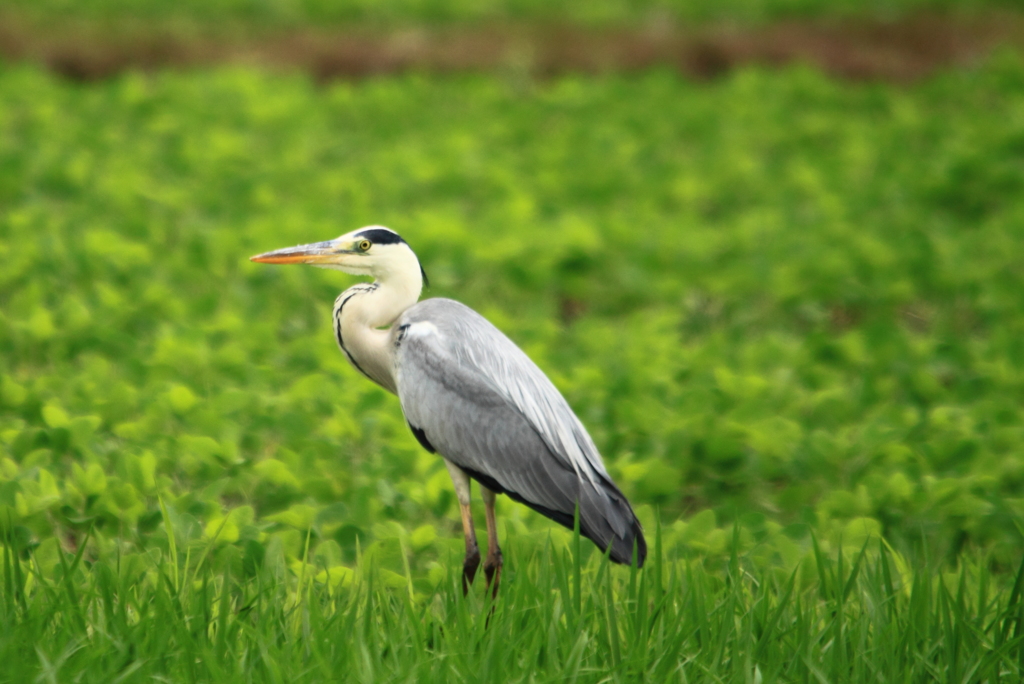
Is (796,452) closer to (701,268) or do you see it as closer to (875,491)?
(875,491)

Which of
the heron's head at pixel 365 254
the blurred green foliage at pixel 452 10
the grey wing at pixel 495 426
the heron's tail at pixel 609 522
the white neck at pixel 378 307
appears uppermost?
the blurred green foliage at pixel 452 10

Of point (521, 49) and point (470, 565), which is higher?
point (521, 49)

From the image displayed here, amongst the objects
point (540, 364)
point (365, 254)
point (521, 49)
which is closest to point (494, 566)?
point (365, 254)

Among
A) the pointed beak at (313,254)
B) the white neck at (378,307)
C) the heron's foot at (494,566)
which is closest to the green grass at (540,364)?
the heron's foot at (494,566)

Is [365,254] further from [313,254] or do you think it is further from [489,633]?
[489,633]

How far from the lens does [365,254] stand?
338cm

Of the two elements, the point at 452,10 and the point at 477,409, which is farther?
the point at 452,10

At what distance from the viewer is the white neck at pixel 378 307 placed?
11.1 feet

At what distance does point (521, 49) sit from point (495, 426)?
1056 cm

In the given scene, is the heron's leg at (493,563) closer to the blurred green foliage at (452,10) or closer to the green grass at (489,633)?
the green grass at (489,633)

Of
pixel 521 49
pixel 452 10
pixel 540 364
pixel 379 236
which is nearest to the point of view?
pixel 379 236

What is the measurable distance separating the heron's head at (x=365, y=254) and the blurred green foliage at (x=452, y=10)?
12783 millimetres

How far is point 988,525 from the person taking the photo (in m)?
4.07

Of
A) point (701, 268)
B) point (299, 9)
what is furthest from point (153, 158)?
point (299, 9)
